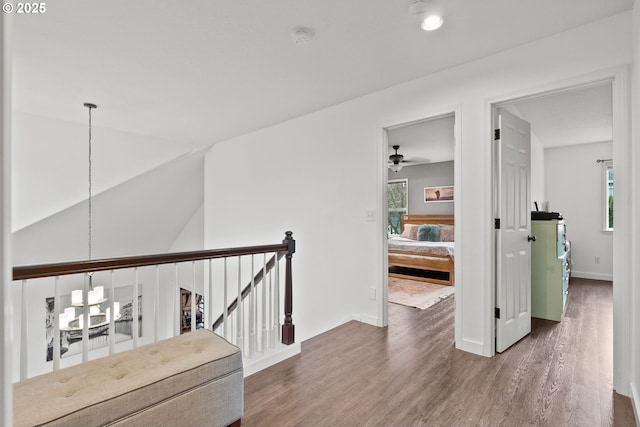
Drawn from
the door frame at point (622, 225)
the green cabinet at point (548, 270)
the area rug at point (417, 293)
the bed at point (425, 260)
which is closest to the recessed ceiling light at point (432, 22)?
the door frame at point (622, 225)

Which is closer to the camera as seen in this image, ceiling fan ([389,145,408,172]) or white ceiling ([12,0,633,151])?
white ceiling ([12,0,633,151])

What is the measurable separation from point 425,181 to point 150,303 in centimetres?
688

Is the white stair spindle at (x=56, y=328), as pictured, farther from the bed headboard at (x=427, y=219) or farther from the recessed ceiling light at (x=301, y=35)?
the bed headboard at (x=427, y=219)

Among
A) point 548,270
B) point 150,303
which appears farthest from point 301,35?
point 150,303

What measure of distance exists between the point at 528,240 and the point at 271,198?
10.4ft

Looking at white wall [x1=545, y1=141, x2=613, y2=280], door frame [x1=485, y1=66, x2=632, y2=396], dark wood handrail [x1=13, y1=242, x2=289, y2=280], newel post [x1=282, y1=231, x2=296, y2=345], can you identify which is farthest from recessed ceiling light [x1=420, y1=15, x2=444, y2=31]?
white wall [x1=545, y1=141, x2=613, y2=280]

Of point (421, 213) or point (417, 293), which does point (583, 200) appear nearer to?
point (421, 213)

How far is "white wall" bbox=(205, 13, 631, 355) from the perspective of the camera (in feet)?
7.86

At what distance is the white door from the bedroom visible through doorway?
0.56 meters

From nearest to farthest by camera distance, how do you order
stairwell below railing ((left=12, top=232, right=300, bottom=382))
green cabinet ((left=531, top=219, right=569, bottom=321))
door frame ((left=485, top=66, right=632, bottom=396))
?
1. stairwell below railing ((left=12, top=232, right=300, bottom=382))
2. door frame ((left=485, top=66, right=632, bottom=396))
3. green cabinet ((left=531, top=219, right=569, bottom=321))

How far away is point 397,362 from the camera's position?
2506mm

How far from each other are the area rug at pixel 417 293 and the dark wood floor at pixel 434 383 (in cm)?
102

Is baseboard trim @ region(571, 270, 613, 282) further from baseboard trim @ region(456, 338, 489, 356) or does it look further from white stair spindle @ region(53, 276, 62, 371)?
white stair spindle @ region(53, 276, 62, 371)

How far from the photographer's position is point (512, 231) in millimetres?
2824
